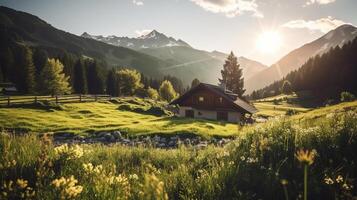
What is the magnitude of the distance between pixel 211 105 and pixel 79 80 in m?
65.1

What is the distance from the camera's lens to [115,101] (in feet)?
243

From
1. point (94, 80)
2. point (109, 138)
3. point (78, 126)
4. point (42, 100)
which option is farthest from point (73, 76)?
point (109, 138)

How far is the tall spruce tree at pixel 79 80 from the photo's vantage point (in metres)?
105

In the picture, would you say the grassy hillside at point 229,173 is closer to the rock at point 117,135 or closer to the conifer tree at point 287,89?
the rock at point 117,135

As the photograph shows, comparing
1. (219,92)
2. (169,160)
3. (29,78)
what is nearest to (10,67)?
(29,78)

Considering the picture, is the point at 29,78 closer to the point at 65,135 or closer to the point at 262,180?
the point at 65,135

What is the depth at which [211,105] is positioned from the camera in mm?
58000

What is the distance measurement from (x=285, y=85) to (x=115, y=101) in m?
103

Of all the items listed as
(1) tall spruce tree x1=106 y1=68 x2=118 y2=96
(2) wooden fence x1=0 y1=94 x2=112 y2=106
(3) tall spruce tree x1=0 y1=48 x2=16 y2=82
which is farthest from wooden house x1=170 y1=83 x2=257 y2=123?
(3) tall spruce tree x1=0 y1=48 x2=16 y2=82

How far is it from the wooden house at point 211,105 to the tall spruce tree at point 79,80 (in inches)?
2187

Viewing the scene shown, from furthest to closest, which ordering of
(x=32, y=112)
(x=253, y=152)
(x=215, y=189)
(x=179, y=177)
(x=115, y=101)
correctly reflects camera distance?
(x=115, y=101)
(x=32, y=112)
(x=253, y=152)
(x=179, y=177)
(x=215, y=189)

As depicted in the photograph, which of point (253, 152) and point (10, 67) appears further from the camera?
point (10, 67)

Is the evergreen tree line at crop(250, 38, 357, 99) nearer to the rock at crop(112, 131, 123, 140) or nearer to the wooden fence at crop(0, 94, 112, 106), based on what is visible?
the wooden fence at crop(0, 94, 112, 106)

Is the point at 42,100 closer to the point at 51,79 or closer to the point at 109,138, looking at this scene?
the point at 51,79
